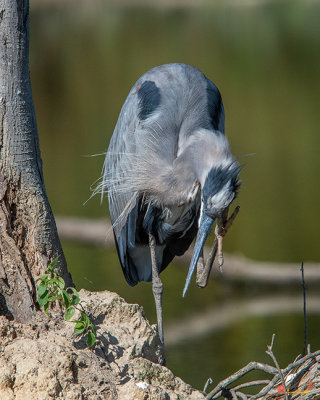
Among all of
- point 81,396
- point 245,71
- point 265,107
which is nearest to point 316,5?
point 245,71

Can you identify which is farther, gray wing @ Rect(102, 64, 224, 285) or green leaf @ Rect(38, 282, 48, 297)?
gray wing @ Rect(102, 64, 224, 285)

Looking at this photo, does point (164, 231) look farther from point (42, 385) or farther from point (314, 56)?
point (314, 56)

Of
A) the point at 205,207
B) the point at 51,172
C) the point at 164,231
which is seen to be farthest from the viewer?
the point at 51,172

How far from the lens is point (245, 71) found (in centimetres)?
1861

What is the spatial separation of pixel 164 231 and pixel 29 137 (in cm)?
141

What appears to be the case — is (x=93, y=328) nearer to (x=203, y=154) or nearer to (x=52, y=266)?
(x=52, y=266)

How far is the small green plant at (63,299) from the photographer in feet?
8.63

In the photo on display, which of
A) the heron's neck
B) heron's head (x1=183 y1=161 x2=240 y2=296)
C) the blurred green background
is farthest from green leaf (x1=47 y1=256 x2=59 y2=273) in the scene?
the blurred green background

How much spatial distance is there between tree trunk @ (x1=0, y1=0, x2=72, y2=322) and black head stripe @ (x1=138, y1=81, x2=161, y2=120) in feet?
3.69

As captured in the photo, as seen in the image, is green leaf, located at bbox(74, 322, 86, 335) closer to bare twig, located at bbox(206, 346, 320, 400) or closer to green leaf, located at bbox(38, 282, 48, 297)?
green leaf, located at bbox(38, 282, 48, 297)

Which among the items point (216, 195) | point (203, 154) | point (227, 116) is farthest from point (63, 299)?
point (227, 116)

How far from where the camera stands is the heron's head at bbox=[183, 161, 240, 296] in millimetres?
3127

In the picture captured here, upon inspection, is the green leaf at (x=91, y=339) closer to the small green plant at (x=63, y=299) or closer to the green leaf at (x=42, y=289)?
the small green plant at (x=63, y=299)

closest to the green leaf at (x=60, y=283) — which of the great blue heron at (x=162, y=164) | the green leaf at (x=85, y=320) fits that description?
the green leaf at (x=85, y=320)
